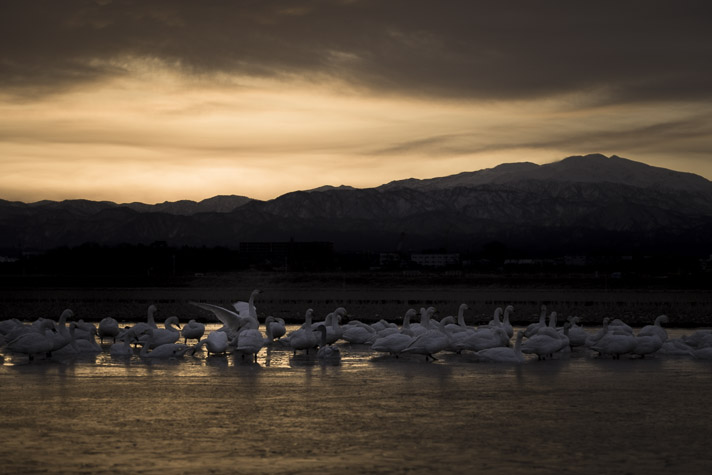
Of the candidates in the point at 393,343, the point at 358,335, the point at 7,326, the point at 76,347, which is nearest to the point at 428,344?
the point at 393,343

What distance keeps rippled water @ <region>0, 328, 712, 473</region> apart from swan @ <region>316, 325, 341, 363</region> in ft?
4.36

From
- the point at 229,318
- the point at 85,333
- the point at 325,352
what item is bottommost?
the point at 325,352

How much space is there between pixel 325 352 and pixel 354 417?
28.8 feet

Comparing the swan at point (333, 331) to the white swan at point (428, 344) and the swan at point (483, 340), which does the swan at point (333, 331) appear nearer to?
the white swan at point (428, 344)

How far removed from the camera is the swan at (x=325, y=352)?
23359mm

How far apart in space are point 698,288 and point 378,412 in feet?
246

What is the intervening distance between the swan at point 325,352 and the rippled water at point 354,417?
4.36 ft

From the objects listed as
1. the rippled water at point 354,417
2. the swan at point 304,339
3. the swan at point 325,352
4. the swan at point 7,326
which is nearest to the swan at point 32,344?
the rippled water at point 354,417

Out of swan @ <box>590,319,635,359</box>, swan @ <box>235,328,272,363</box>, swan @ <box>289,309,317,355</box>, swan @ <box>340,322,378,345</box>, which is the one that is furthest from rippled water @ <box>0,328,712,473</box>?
swan @ <box>340,322,378,345</box>

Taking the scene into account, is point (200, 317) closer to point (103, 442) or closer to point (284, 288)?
point (103, 442)

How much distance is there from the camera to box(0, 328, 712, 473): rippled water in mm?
11742

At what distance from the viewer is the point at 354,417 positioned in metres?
14.7

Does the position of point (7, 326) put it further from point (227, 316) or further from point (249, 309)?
point (249, 309)

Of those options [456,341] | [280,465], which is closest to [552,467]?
[280,465]
